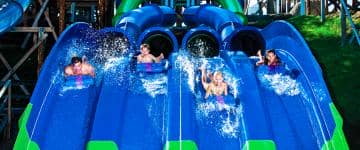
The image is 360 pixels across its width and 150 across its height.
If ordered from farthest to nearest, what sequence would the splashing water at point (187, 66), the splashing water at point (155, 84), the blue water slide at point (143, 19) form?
the blue water slide at point (143, 19), the splashing water at point (187, 66), the splashing water at point (155, 84)

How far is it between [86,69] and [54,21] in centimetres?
677

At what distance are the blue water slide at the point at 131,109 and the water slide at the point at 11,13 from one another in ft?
9.22

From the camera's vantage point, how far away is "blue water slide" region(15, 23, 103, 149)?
635 cm

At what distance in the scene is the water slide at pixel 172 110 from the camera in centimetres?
639

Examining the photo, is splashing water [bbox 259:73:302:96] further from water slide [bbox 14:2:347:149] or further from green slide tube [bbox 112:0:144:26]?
green slide tube [bbox 112:0:144:26]

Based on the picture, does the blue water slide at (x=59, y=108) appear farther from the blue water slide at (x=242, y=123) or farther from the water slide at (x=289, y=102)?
the water slide at (x=289, y=102)

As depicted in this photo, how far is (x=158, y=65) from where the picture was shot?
27.4 feet

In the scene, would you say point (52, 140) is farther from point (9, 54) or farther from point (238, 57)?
point (9, 54)

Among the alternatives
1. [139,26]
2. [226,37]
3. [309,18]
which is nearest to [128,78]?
[226,37]

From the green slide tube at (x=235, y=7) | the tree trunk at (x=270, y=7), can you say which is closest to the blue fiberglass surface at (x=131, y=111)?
the green slide tube at (x=235, y=7)

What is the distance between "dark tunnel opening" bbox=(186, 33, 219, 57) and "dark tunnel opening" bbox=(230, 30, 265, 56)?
0.43 metres

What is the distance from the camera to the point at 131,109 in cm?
701

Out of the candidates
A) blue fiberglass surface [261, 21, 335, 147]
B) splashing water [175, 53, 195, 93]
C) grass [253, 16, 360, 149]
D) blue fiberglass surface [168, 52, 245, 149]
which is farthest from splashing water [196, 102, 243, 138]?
grass [253, 16, 360, 149]

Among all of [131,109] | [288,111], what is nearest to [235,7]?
[288,111]
